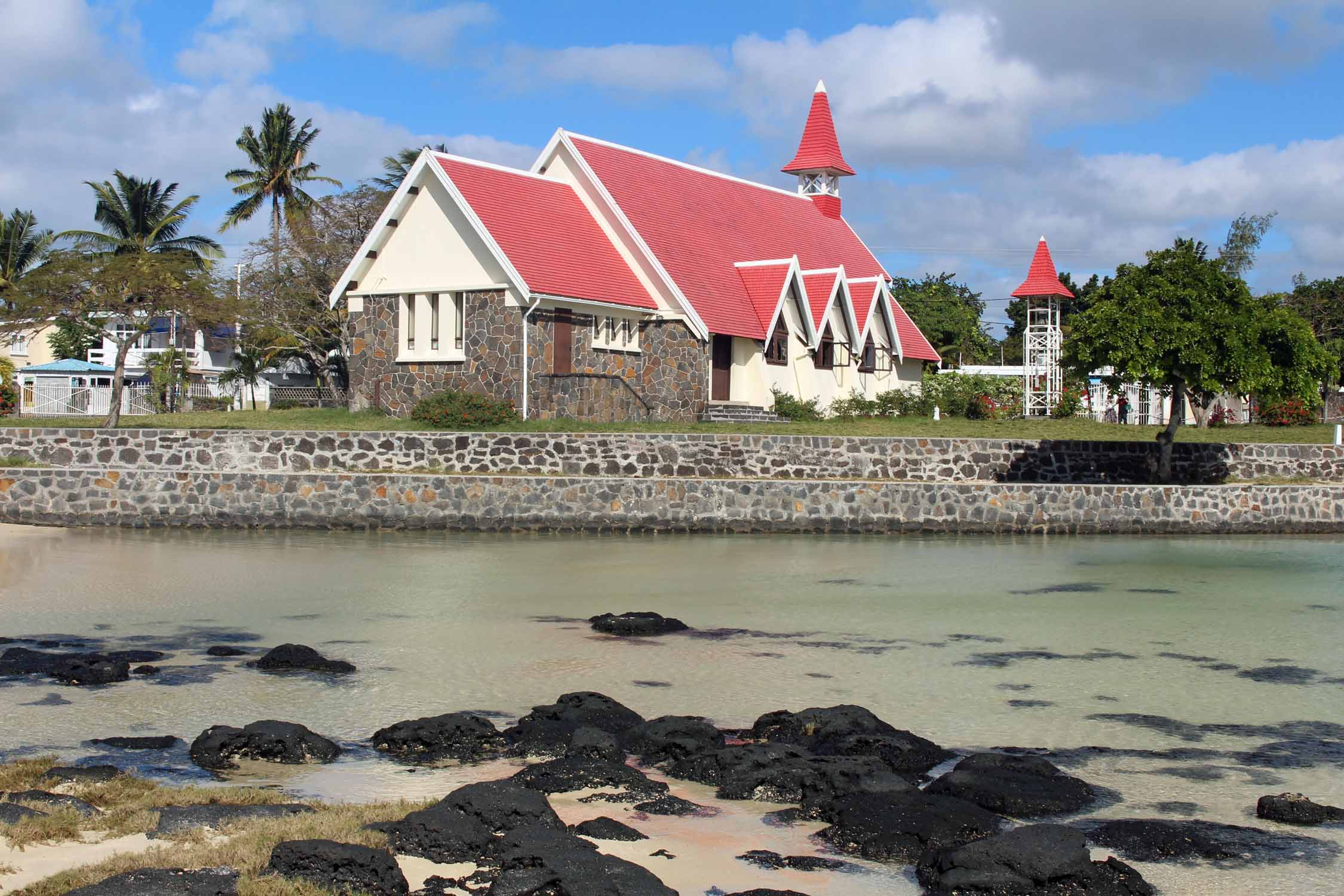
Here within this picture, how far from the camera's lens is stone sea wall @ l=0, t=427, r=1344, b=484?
27.0m

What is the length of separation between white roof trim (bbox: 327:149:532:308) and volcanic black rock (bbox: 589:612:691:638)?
17834 mm

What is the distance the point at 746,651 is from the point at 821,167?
39436 millimetres

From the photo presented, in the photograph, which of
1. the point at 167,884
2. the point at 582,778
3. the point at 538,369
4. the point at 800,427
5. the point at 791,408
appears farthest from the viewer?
the point at 791,408

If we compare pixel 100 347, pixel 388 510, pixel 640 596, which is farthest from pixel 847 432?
pixel 100 347

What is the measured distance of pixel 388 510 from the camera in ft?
79.5

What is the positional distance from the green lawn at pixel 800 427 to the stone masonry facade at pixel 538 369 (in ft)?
4.05

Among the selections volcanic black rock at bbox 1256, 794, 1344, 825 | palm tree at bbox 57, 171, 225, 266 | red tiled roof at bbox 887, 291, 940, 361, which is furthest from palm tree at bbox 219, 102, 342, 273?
volcanic black rock at bbox 1256, 794, 1344, 825

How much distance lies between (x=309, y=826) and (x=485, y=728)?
227cm

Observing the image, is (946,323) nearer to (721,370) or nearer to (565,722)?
(721,370)

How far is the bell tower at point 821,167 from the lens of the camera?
49.8 m

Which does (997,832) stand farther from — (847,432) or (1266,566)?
(847,432)

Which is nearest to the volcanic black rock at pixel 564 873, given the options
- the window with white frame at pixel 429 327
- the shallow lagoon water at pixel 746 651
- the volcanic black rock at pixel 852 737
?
the shallow lagoon water at pixel 746 651

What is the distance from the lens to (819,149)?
50000 millimetres

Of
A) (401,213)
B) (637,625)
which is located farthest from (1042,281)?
(637,625)
